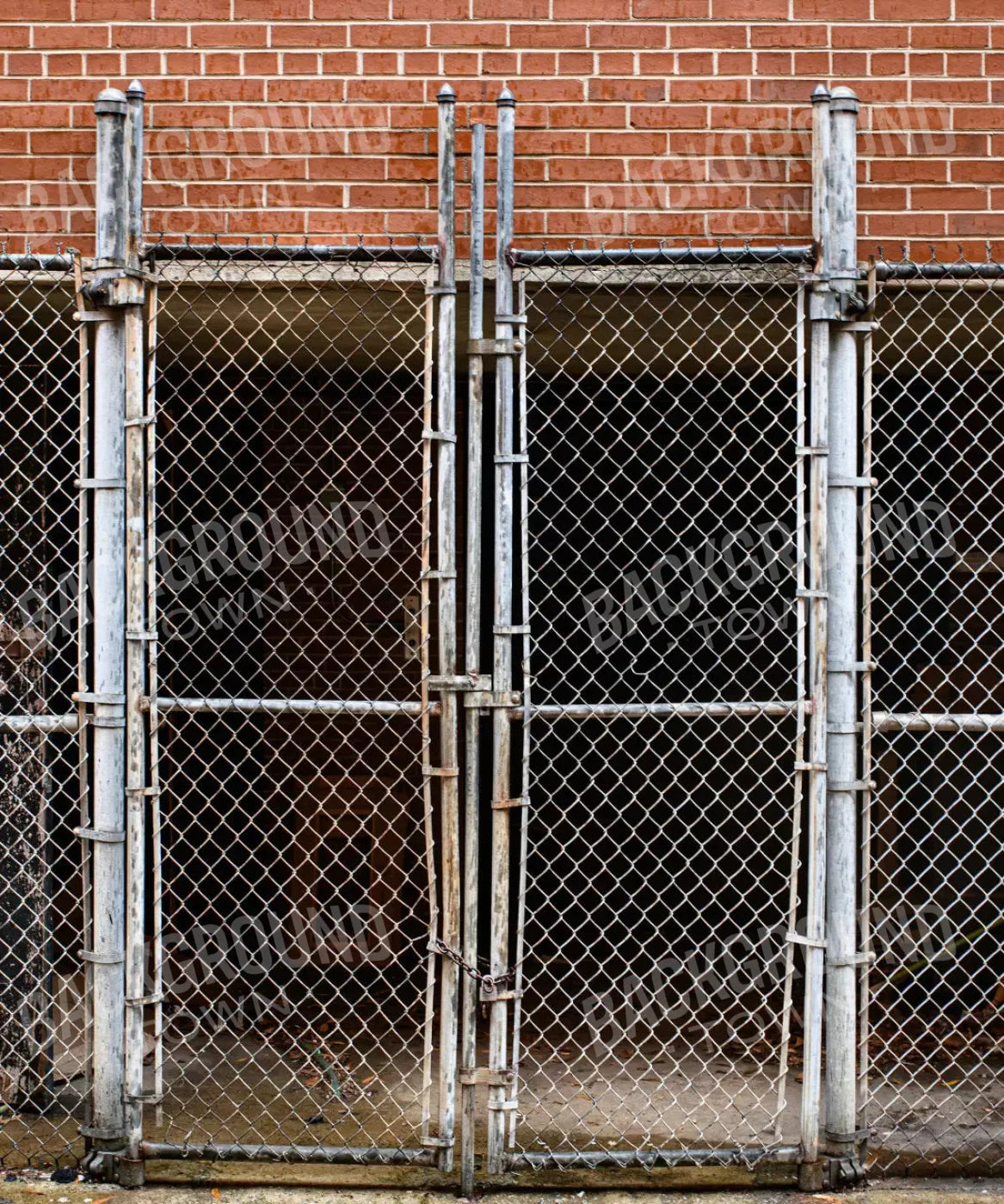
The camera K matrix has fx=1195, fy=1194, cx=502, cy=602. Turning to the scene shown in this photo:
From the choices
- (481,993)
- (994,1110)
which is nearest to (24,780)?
(481,993)

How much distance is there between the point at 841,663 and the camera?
3902 mm

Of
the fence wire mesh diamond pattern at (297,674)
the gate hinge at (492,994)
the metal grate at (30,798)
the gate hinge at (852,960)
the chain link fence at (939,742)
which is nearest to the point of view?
the gate hinge at (492,994)

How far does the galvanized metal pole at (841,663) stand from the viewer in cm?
387

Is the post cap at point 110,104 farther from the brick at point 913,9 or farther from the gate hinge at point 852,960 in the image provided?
the gate hinge at point 852,960

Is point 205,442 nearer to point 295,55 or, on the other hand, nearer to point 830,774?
point 295,55

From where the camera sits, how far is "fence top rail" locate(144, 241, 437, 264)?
3.87 metres

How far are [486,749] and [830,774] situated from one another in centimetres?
356

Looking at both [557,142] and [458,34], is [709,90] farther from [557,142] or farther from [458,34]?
[458,34]

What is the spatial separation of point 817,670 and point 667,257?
4.73ft

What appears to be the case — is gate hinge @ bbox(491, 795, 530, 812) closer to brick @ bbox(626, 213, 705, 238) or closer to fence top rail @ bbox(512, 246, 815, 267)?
fence top rail @ bbox(512, 246, 815, 267)

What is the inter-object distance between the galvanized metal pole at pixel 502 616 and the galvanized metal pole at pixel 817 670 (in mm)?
978

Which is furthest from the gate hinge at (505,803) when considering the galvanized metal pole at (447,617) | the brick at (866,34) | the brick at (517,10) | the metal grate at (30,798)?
the brick at (866,34)

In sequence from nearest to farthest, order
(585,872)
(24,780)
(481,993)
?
(481,993), (24,780), (585,872)

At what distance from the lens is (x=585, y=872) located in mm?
7098
